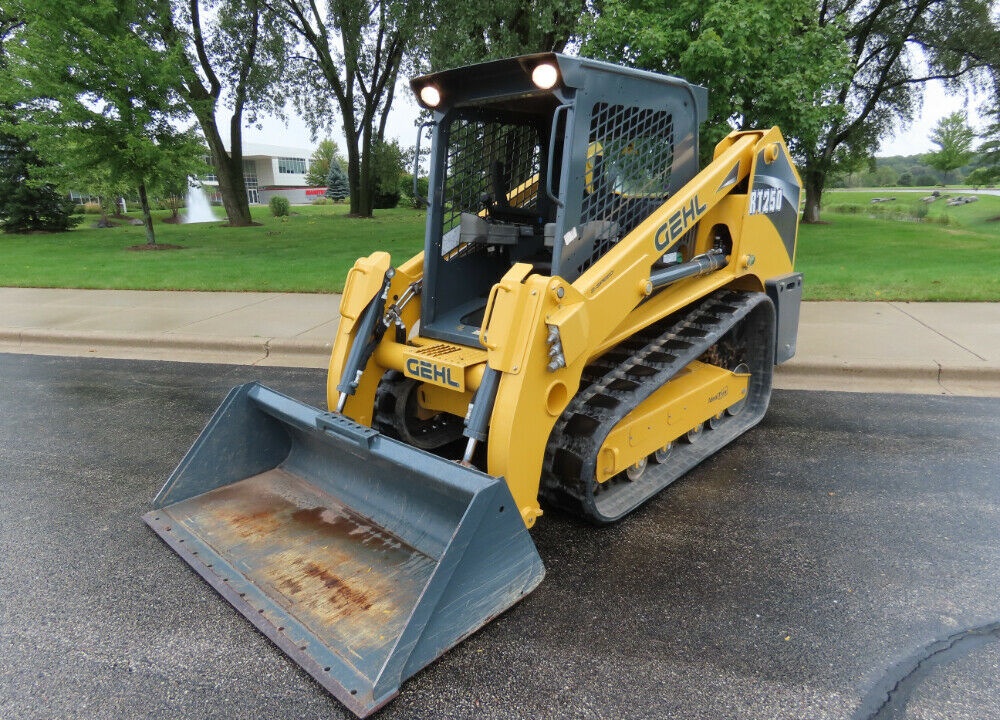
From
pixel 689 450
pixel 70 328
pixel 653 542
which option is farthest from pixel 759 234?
pixel 70 328

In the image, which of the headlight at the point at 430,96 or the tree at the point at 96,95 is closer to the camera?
the headlight at the point at 430,96

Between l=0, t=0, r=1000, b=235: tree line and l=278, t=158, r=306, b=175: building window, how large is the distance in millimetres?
69477

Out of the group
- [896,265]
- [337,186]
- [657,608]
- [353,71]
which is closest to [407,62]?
[353,71]

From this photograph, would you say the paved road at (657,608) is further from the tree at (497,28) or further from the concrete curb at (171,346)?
the tree at (497,28)

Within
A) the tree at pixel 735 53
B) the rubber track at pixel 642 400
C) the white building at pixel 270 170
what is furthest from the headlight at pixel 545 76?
the white building at pixel 270 170

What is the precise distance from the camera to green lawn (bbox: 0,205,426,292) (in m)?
11.0

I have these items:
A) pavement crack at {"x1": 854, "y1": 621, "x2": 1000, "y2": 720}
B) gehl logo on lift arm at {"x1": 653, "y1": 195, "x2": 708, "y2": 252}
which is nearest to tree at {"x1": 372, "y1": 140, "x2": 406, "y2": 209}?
gehl logo on lift arm at {"x1": 653, "y1": 195, "x2": 708, "y2": 252}

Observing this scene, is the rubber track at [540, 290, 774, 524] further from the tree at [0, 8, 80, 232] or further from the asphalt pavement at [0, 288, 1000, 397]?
the tree at [0, 8, 80, 232]

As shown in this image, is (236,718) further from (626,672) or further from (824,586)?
(824,586)

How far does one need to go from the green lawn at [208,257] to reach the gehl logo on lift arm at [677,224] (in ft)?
23.1

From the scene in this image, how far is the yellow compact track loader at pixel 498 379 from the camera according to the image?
2660 millimetres

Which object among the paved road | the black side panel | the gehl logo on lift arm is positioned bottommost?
the paved road

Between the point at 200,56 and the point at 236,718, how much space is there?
25.8m

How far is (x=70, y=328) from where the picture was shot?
8.03m
